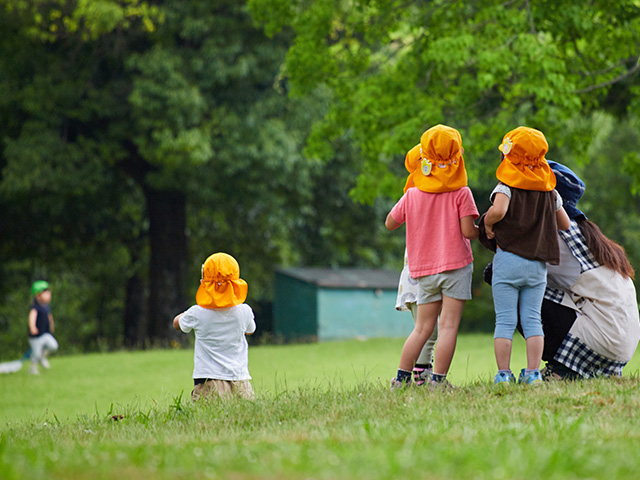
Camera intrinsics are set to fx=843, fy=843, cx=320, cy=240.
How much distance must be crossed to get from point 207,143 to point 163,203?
13.6 ft

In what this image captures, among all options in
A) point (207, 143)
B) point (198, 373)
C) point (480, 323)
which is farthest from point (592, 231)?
point (480, 323)

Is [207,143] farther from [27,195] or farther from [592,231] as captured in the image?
[592,231]

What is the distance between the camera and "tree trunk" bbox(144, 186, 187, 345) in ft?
73.9

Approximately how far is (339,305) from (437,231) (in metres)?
18.2

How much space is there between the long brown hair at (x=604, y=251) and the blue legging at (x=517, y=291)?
604mm

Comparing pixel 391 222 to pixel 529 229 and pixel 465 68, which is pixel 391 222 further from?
pixel 465 68

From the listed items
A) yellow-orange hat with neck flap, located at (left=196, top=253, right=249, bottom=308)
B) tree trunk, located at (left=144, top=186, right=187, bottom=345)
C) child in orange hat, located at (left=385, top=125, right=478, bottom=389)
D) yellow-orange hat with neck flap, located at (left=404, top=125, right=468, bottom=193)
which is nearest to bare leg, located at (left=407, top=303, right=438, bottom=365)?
child in orange hat, located at (left=385, top=125, right=478, bottom=389)

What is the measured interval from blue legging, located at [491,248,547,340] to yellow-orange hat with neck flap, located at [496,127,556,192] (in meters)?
0.51

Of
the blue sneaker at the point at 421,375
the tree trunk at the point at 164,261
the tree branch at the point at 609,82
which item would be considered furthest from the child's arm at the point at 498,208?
the tree trunk at the point at 164,261

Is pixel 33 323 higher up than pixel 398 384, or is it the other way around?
pixel 398 384

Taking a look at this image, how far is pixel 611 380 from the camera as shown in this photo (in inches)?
237

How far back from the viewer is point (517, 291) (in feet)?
19.5

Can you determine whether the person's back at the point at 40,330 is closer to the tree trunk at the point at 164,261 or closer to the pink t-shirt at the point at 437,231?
the tree trunk at the point at 164,261

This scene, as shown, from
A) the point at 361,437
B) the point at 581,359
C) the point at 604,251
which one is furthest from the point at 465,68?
the point at 361,437
